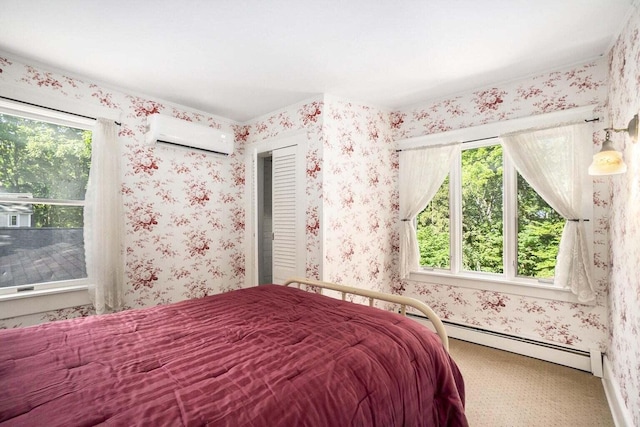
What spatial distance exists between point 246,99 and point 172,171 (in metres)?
1.07

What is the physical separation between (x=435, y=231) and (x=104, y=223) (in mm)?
3196

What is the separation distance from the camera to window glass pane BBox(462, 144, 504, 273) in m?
2.91

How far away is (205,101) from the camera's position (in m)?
3.13

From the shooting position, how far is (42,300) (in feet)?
7.78

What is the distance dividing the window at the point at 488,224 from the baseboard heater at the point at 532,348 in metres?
0.52

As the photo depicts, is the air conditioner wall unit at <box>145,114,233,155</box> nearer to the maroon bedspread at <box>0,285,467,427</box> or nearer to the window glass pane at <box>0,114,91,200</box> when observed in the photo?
the window glass pane at <box>0,114,91,200</box>

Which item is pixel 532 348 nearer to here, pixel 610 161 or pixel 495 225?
pixel 495 225

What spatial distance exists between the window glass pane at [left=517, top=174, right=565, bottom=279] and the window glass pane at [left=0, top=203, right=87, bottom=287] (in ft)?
12.9

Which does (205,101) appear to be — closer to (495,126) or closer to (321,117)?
(321,117)

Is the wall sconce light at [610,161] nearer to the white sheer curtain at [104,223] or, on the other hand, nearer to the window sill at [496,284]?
the window sill at [496,284]

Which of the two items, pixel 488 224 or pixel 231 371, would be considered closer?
pixel 231 371

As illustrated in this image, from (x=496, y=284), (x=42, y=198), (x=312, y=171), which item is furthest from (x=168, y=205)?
(x=496, y=284)

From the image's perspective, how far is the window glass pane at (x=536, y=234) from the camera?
2.62 metres

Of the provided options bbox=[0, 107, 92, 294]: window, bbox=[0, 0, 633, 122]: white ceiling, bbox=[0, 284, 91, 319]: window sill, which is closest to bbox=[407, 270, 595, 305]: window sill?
bbox=[0, 0, 633, 122]: white ceiling
